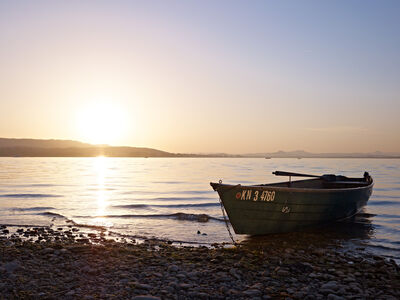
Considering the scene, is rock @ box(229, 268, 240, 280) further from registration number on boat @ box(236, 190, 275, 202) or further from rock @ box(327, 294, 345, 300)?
registration number on boat @ box(236, 190, 275, 202)

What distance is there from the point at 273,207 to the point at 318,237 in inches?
122

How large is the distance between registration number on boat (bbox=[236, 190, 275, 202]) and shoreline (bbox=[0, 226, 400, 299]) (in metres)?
1.96

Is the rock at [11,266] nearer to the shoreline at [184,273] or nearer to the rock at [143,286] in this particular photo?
the shoreline at [184,273]

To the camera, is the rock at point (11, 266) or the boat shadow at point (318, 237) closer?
the rock at point (11, 266)

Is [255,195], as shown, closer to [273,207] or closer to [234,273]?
[273,207]

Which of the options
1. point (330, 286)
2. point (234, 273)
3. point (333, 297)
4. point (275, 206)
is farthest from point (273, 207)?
point (333, 297)

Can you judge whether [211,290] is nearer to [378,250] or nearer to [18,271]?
[18,271]

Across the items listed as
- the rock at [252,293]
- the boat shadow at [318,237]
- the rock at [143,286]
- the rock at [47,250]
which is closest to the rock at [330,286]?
the rock at [252,293]

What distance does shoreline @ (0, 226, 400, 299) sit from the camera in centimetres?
694

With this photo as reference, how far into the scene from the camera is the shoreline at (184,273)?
6.94m

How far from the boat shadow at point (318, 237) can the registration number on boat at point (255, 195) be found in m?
1.70

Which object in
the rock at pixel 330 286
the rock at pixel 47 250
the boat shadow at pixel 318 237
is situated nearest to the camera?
the rock at pixel 330 286

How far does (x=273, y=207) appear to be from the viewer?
1330 cm

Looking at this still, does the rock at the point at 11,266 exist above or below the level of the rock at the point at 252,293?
below
